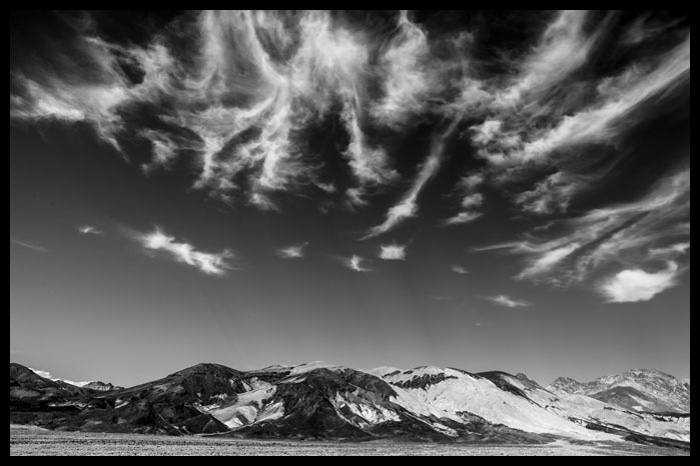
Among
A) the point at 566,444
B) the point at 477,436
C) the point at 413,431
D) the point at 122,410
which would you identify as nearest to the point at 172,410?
the point at 122,410
